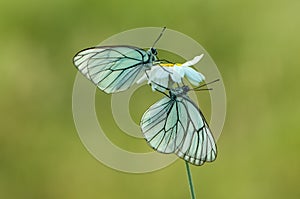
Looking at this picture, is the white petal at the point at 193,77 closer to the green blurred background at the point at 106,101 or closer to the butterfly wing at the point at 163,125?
the butterfly wing at the point at 163,125

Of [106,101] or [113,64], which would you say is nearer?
[113,64]

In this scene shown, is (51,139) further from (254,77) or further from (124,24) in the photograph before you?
(254,77)

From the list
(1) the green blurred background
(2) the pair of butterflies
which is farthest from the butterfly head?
(1) the green blurred background

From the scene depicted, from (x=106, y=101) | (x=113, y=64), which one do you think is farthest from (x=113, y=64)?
(x=106, y=101)

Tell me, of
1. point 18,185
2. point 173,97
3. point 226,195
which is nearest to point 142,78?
point 173,97

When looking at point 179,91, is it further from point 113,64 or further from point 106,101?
point 106,101

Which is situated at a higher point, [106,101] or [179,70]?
[106,101]

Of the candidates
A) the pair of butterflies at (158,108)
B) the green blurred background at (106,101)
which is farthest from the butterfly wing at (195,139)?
the green blurred background at (106,101)
